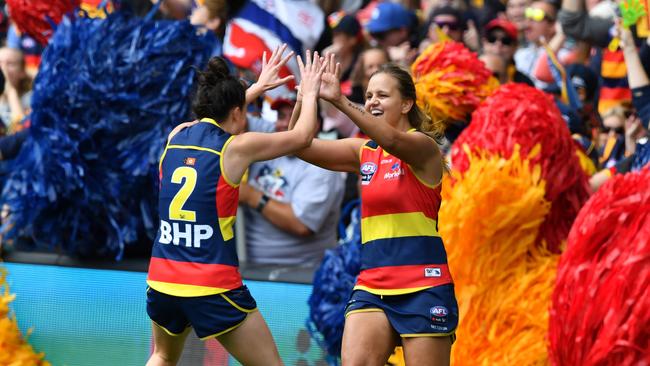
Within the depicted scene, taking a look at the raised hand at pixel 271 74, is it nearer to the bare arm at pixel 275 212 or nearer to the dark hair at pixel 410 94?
the dark hair at pixel 410 94

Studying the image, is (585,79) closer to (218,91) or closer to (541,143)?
(541,143)

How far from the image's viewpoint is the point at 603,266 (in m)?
4.80

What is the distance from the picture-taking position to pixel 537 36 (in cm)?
941

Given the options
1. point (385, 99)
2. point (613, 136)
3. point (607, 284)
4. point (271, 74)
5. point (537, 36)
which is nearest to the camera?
point (607, 284)

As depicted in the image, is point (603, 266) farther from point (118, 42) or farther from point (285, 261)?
point (118, 42)

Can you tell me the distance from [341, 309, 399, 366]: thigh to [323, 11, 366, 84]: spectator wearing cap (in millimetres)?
4446

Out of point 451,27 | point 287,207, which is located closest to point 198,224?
point 287,207

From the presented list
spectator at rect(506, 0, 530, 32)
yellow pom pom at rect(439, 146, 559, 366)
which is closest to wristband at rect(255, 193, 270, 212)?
yellow pom pom at rect(439, 146, 559, 366)

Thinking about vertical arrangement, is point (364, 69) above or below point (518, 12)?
below

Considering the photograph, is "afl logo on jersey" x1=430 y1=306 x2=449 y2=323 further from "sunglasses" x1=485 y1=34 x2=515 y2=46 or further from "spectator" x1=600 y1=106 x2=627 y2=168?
"sunglasses" x1=485 y1=34 x2=515 y2=46

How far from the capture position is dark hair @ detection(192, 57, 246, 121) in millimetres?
5312

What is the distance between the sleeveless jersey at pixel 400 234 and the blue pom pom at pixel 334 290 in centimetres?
86

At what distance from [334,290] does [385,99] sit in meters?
1.28


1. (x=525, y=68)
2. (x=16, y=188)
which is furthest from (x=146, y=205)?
(x=525, y=68)
